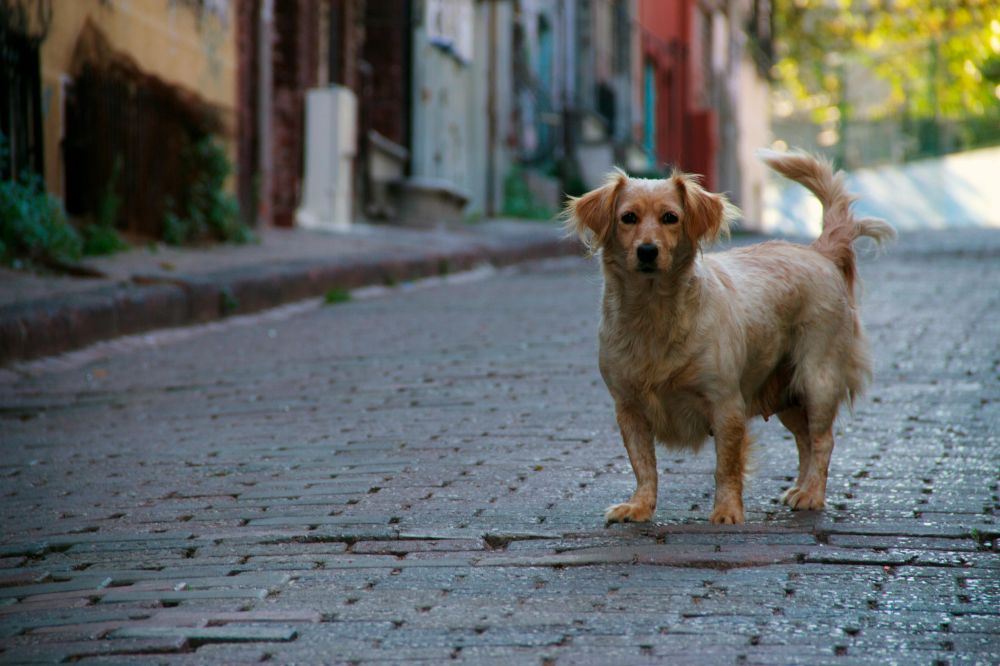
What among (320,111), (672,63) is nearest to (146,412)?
(320,111)

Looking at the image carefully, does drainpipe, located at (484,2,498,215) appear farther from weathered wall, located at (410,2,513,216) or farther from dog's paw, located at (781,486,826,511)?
dog's paw, located at (781,486,826,511)

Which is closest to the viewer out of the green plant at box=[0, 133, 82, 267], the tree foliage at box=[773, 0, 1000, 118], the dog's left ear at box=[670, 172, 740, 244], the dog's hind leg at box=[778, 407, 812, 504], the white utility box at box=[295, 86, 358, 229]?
the dog's left ear at box=[670, 172, 740, 244]

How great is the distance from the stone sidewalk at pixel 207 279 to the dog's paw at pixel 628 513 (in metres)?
4.58

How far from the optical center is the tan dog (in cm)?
449

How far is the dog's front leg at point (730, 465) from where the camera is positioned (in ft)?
14.6

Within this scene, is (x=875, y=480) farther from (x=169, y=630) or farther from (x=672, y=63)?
(x=672, y=63)

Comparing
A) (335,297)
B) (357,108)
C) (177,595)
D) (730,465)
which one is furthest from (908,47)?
(177,595)

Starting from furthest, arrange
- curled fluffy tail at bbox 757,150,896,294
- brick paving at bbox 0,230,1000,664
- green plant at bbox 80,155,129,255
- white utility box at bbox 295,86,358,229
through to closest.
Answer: white utility box at bbox 295,86,358,229
green plant at bbox 80,155,129,255
curled fluffy tail at bbox 757,150,896,294
brick paving at bbox 0,230,1000,664

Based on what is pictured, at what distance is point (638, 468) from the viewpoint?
457cm

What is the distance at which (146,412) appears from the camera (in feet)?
22.7

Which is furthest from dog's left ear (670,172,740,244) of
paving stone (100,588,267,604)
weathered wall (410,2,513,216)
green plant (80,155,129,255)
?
weathered wall (410,2,513,216)

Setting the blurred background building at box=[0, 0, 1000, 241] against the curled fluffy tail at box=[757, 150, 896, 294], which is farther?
the blurred background building at box=[0, 0, 1000, 241]

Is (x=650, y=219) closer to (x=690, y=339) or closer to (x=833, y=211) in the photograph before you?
(x=690, y=339)

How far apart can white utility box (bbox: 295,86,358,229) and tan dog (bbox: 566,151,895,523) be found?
13142mm
